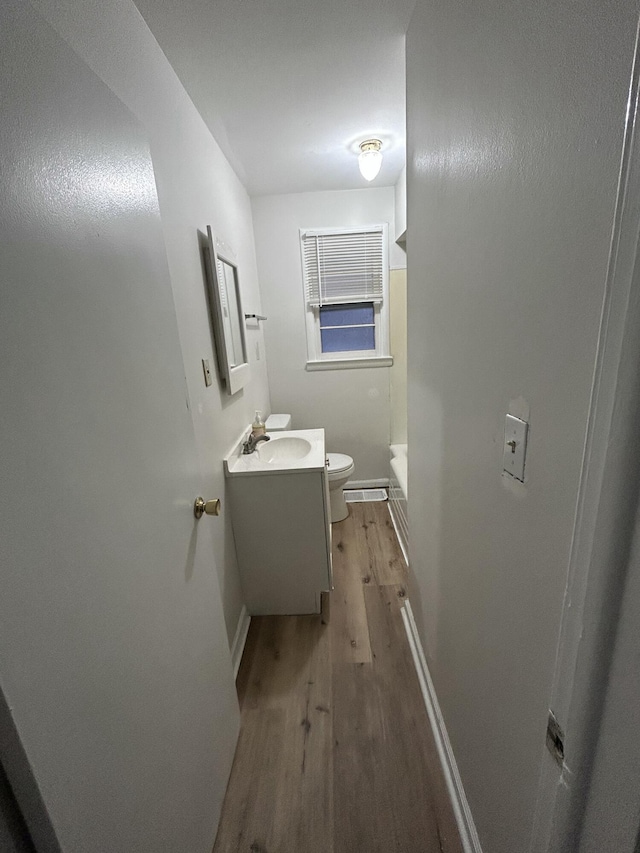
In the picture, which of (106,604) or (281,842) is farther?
(281,842)

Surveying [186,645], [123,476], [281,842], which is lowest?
[281,842]

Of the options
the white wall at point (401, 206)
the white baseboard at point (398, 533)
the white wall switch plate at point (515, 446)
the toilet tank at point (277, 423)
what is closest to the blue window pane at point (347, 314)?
the white wall at point (401, 206)

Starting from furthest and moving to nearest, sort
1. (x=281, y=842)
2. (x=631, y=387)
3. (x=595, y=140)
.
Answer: (x=281, y=842)
(x=595, y=140)
(x=631, y=387)

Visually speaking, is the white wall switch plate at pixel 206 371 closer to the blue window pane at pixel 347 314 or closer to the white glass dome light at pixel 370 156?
the white glass dome light at pixel 370 156

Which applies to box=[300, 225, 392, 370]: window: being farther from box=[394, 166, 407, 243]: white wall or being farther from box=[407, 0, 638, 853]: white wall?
box=[407, 0, 638, 853]: white wall

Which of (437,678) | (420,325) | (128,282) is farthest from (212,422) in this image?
(437,678)

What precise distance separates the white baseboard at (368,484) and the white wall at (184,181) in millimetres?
1404

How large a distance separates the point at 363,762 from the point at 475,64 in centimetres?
197

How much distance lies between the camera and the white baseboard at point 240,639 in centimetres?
154

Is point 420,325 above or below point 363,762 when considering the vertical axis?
above

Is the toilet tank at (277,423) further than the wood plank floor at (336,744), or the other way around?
the toilet tank at (277,423)

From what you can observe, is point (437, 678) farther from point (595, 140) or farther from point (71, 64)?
point (71, 64)

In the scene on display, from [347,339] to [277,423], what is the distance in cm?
94

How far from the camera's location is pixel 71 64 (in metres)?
0.60
